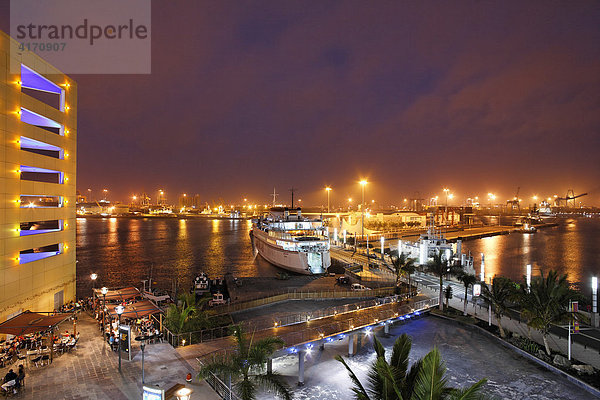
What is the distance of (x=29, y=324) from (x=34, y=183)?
871 centimetres

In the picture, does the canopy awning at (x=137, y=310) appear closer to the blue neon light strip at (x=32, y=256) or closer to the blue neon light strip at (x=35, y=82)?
the blue neon light strip at (x=32, y=256)

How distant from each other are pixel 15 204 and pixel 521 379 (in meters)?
27.3

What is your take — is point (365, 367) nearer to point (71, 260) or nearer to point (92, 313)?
point (92, 313)

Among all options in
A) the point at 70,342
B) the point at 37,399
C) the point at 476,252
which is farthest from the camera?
the point at 476,252

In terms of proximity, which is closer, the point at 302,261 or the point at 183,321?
the point at 183,321

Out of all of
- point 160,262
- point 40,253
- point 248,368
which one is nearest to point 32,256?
point 40,253

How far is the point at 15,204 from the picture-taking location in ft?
59.9

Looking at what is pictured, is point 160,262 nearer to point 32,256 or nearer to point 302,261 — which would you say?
point 302,261

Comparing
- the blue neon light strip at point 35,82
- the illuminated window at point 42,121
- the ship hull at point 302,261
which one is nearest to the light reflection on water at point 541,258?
the ship hull at point 302,261

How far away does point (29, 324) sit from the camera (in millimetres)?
15305

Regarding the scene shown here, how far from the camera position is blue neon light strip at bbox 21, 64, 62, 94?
20.3 m

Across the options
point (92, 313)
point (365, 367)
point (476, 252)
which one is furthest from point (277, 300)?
point (476, 252)

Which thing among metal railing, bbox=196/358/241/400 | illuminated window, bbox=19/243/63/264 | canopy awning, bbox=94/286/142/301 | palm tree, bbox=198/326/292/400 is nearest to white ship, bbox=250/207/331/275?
canopy awning, bbox=94/286/142/301

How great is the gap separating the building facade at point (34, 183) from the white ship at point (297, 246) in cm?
2833
